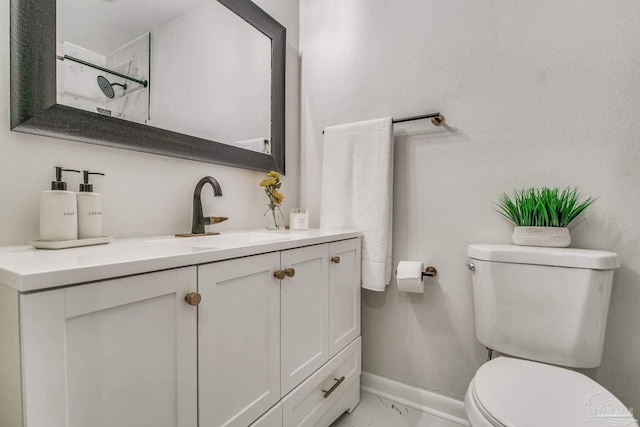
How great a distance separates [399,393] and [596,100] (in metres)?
1.45

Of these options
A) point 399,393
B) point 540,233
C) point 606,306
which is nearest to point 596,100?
point 540,233

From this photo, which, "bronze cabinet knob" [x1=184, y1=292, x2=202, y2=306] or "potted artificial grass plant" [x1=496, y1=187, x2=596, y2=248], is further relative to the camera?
"potted artificial grass plant" [x1=496, y1=187, x2=596, y2=248]

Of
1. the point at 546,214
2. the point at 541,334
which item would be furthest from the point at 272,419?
the point at 546,214

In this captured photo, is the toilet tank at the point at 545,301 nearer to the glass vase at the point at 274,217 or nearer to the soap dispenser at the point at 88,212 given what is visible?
the glass vase at the point at 274,217

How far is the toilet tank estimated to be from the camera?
92 centimetres

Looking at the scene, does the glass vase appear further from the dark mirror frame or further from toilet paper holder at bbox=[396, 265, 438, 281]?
toilet paper holder at bbox=[396, 265, 438, 281]

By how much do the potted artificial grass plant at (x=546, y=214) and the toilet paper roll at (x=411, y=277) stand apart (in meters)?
0.38

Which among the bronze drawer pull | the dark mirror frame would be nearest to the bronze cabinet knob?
the dark mirror frame

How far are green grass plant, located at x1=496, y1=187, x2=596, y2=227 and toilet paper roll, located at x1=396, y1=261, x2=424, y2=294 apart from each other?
413 millimetres

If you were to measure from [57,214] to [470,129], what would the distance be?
56.6 inches

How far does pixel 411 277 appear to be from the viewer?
125 cm

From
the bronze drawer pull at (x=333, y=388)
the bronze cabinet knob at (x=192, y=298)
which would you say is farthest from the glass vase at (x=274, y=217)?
the bronze cabinet knob at (x=192, y=298)

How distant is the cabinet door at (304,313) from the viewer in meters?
0.91

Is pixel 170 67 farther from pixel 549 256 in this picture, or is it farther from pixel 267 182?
pixel 549 256
